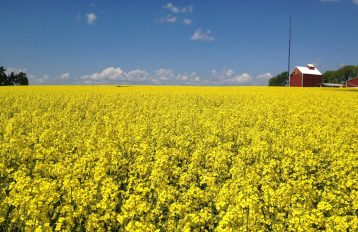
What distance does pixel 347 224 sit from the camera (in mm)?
5391

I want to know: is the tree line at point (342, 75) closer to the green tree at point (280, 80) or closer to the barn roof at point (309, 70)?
the green tree at point (280, 80)

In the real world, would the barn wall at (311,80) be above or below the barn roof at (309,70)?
below

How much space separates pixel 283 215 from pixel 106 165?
460 centimetres

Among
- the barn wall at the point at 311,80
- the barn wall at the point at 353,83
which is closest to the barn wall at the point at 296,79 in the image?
the barn wall at the point at 311,80

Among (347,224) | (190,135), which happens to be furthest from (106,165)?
(347,224)

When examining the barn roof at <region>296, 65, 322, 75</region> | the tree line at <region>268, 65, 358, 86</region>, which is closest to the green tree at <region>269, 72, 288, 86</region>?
the tree line at <region>268, 65, 358, 86</region>

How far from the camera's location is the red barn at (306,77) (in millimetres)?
74375

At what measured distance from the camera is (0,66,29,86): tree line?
81062 millimetres

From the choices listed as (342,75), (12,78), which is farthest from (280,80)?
(12,78)

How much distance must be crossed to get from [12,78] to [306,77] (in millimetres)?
63526

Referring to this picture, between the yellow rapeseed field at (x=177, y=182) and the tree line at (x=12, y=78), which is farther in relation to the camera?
the tree line at (x=12, y=78)

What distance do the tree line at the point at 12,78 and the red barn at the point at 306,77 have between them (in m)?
60.0

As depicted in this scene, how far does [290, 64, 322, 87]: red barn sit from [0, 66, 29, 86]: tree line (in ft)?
197

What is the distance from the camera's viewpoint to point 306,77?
74.4 metres
